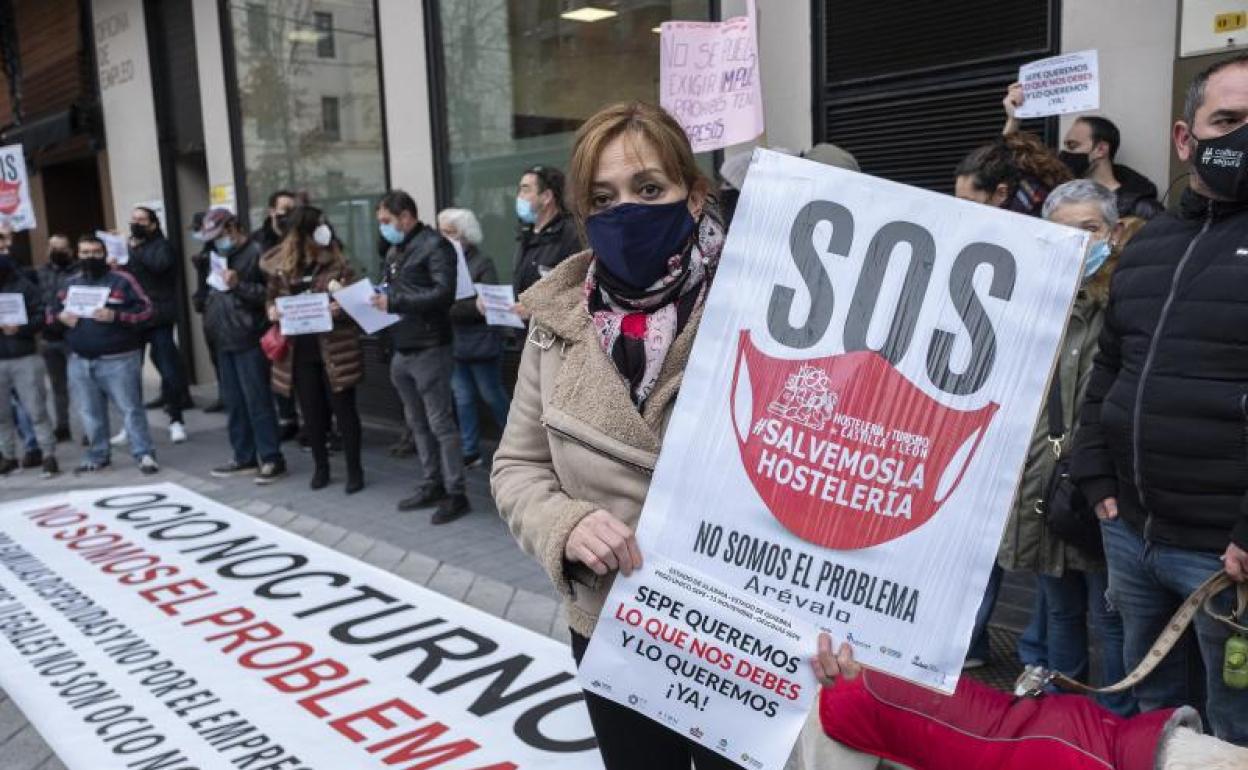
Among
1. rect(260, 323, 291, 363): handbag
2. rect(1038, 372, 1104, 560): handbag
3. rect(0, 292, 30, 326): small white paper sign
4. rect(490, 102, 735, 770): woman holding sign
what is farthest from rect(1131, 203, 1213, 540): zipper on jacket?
rect(0, 292, 30, 326): small white paper sign

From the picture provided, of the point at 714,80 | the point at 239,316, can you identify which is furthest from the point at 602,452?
the point at 239,316

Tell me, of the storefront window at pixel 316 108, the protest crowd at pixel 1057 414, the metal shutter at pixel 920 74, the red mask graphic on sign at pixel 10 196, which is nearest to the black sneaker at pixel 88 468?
the red mask graphic on sign at pixel 10 196

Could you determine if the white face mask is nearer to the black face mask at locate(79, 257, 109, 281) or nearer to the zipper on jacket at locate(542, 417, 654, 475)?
the black face mask at locate(79, 257, 109, 281)

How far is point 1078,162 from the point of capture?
4277mm

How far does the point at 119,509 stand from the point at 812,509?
609 cm

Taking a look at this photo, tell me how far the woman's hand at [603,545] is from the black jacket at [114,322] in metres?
6.93

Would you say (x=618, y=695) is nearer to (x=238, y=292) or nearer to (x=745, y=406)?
(x=745, y=406)

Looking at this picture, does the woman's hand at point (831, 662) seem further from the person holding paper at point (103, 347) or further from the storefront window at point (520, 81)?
the person holding paper at point (103, 347)

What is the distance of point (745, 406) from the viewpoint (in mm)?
1464

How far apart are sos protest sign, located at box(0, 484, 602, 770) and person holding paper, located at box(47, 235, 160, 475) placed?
2.21 meters

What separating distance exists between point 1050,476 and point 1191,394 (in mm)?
848

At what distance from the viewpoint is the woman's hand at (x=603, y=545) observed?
151 centimetres

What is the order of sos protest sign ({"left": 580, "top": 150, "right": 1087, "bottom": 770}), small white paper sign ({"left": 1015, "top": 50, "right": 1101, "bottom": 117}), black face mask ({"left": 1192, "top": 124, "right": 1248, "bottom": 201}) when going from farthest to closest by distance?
small white paper sign ({"left": 1015, "top": 50, "right": 1101, "bottom": 117})
black face mask ({"left": 1192, "top": 124, "right": 1248, "bottom": 201})
sos protest sign ({"left": 580, "top": 150, "right": 1087, "bottom": 770})

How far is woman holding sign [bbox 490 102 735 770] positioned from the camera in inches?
64.2
